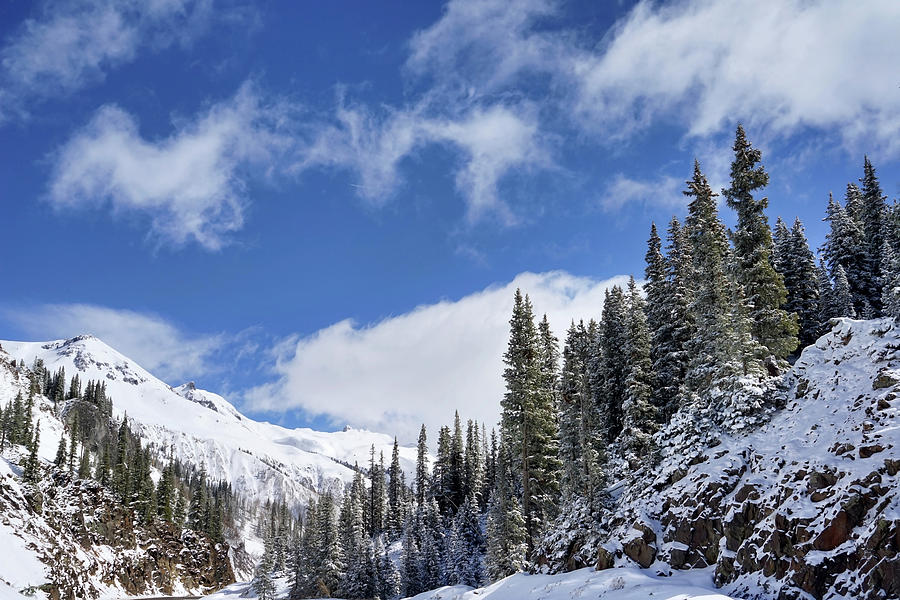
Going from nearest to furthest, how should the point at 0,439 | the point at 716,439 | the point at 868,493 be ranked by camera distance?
1. the point at 868,493
2. the point at 716,439
3. the point at 0,439

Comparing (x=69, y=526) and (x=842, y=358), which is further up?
(x=842, y=358)

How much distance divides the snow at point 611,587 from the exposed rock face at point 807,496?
0.76 m

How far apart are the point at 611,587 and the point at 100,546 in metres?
87.6

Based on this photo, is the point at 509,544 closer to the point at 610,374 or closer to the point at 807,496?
the point at 610,374

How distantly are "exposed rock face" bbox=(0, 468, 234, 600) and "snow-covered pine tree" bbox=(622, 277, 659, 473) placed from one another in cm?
5280

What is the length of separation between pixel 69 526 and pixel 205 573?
152ft

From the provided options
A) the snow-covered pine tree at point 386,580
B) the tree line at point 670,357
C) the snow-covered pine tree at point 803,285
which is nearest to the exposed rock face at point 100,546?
the tree line at point 670,357

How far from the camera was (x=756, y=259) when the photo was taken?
3105 centimetres

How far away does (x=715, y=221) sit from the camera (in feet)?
123

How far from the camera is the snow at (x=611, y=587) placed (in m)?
14.9

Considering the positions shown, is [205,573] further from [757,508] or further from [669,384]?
[757,508]

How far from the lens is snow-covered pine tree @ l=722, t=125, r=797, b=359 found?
2980cm

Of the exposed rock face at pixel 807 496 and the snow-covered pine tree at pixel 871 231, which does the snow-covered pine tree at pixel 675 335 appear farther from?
the snow-covered pine tree at pixel 871 231

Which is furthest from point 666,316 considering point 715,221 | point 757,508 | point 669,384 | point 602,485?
point 757,508
